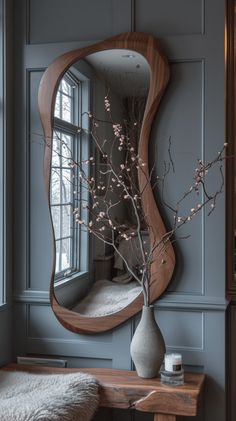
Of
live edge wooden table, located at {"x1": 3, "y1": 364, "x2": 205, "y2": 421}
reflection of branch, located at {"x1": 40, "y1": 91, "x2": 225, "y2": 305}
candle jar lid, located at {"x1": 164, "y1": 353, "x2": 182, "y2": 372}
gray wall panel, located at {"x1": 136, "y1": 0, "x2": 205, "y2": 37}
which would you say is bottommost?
live edge wooden table, located at {"x1": 3, "y1": 364, "x2": 205, "y2": 421}

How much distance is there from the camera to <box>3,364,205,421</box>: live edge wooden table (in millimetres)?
2459

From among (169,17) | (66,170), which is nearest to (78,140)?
(66,170)

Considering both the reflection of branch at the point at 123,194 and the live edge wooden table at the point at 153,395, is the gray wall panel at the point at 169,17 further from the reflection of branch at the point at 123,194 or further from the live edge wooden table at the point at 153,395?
the live edge wooden table at the point at 153,395

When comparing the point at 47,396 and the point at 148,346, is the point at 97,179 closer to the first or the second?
the point at 148,346

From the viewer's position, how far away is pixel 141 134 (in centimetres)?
279

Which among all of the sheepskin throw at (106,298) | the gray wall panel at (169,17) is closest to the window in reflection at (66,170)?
the sheepskin throw at (106,298)

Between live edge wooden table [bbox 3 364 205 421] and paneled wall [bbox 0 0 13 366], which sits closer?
live edge wooden table [bbox 3 364 205 421]

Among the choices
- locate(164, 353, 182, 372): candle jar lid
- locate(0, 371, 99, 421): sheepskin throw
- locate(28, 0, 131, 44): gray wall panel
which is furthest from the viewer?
locate(28, 0, 131, 44): gray wall panel

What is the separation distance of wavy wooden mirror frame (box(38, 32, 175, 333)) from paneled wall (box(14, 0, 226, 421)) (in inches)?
2.1

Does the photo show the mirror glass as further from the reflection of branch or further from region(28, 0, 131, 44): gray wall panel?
region(28, 0, 131, 44): gray wall panel

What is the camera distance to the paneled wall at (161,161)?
274 cm

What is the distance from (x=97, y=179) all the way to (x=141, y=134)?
1.02ft

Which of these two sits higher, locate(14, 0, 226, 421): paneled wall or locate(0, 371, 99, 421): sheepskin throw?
locate(14, 0, 226, 421): paneled wall

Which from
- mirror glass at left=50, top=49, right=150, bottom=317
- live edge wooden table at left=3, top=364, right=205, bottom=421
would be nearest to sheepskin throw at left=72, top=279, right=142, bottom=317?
mirror glass at left=50, top=49, right=150, bottom=317
